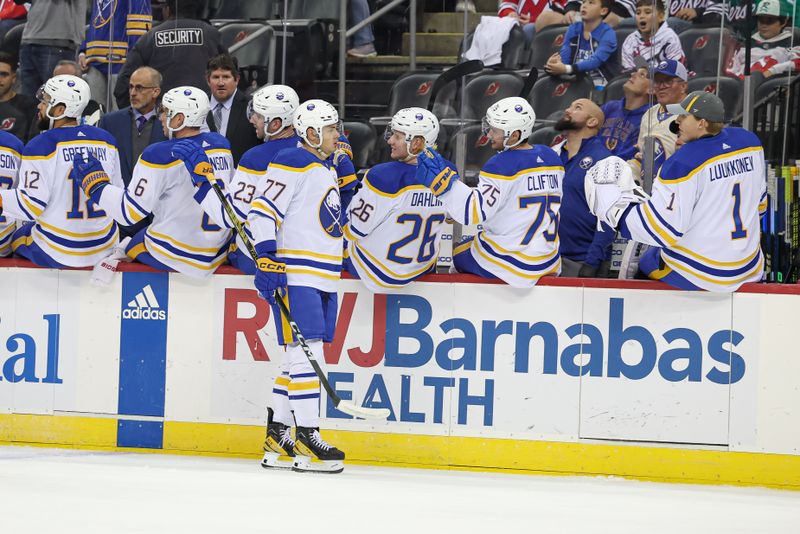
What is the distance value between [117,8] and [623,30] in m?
2.69

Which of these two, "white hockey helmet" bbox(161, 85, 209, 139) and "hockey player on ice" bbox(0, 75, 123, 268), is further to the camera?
"hockey player on ice" bbox(0, 75, 123, 268)

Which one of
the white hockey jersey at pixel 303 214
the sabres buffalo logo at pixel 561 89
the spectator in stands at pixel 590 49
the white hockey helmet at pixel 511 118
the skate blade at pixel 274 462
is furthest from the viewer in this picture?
the sabres buffalo logo at pixel 561 89

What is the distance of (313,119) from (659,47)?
1714 millimetres

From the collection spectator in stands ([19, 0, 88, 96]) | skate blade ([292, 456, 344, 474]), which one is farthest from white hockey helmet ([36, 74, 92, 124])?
skate blade ([292, 456, 344, 474])

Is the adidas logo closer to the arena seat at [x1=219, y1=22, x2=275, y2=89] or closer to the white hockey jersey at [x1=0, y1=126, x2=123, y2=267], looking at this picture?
the white hockey jersey at [x1=0, y1=126, x2=123, y2=267]

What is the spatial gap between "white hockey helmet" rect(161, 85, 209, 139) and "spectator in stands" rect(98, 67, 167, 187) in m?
0.81

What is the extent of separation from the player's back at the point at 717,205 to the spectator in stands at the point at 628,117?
696 mm

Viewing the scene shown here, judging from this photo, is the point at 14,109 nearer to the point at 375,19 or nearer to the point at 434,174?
the point at 375,19

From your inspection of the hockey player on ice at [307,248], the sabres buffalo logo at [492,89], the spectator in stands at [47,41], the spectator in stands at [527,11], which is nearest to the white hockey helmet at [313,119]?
the hockey player on ice at [307,248]

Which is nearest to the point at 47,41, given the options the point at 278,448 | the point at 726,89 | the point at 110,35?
the point at 110,35

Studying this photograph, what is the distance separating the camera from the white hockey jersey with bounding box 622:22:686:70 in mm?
6285

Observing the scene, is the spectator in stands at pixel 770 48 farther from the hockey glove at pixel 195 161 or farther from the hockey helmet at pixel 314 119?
the hockey glove at pixel 195 161

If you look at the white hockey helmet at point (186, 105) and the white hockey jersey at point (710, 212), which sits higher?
the white hockey helmet at point (186, 105)

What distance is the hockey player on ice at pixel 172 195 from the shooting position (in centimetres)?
594
